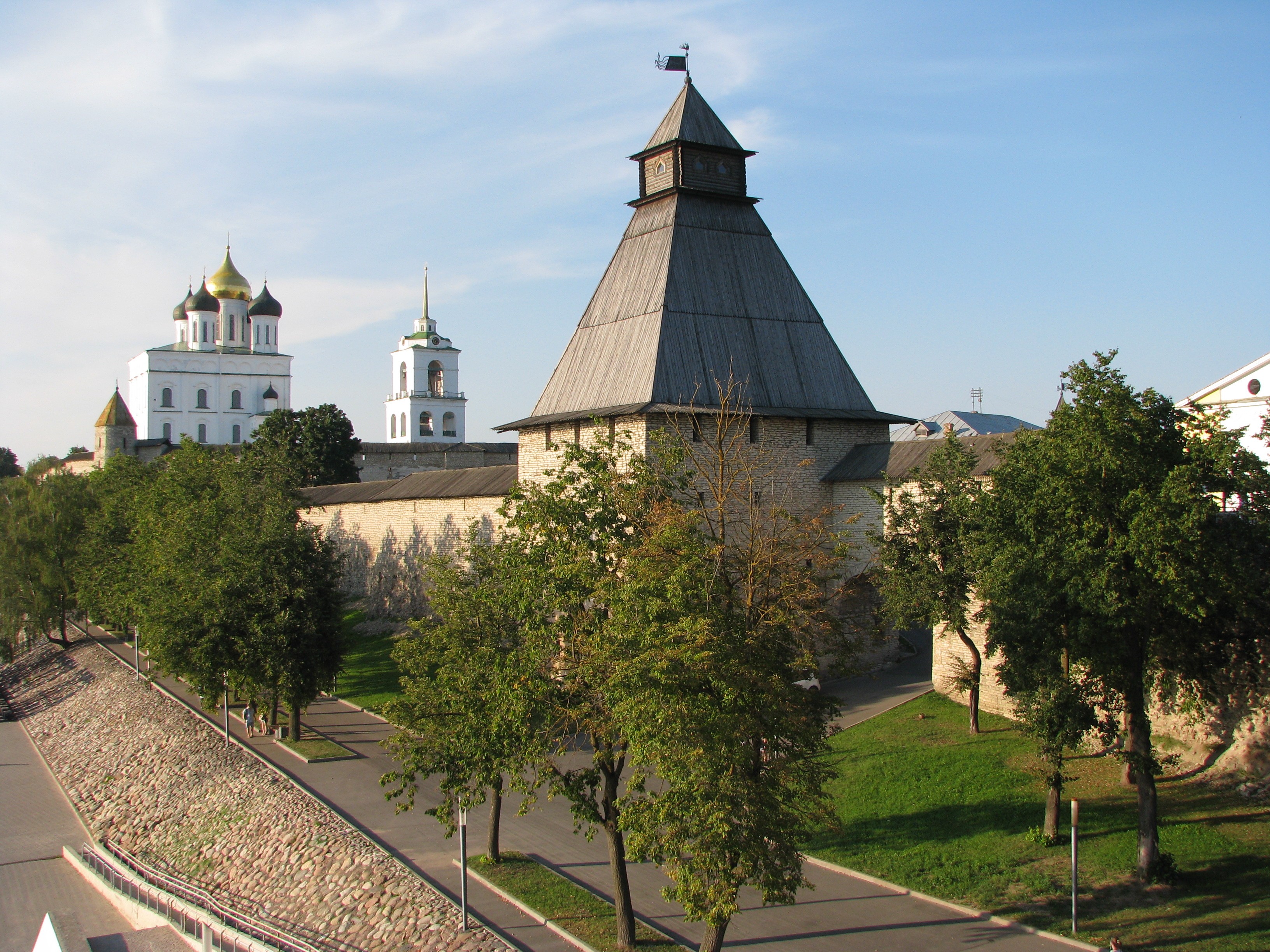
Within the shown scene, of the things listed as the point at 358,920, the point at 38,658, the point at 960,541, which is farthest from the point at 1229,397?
the point at 38,658

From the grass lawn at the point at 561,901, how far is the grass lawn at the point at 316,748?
20.4 ft

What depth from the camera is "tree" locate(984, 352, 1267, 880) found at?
1100cm

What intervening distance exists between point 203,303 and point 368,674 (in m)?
68.4

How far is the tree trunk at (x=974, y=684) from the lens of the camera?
16.1 m

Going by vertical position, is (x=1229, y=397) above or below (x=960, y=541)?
above

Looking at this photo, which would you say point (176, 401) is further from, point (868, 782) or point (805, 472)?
point (868, 782)

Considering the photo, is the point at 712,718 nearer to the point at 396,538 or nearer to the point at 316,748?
the point at 316,748

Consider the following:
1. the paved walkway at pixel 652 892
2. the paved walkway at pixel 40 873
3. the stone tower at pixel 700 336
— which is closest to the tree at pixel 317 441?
the paved walkway at pixel 40 873

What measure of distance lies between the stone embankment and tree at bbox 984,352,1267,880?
22.5ft

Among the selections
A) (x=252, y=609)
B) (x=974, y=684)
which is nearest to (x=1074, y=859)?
(x=974, y=684)

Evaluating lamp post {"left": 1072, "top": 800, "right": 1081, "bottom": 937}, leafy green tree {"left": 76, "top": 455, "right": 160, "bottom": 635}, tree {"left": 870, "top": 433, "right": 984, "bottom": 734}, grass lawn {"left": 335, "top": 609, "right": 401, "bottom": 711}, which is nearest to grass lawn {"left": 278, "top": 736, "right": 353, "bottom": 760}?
grass lawn {"left": 335, "top": 609, "right": 401, "bottom": 711}

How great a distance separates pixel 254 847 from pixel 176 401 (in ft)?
246

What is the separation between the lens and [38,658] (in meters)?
36.2

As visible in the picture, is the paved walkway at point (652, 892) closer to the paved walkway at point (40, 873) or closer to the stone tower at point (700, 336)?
the paved walkway at point (40, 873)
